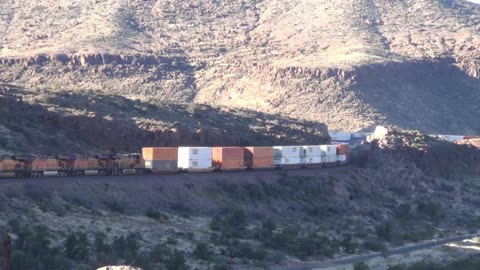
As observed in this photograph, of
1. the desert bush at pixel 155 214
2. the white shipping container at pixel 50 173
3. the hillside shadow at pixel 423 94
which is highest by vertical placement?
the hillside shadow at pixel 423 94

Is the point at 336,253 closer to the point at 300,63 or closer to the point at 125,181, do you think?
the point at 125,181

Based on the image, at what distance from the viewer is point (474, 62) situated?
13275 cm

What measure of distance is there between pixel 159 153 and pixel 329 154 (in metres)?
19.5

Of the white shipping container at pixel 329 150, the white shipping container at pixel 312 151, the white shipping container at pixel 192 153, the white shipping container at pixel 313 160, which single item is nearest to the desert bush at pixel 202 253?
the white shipping container at pixel 192 153

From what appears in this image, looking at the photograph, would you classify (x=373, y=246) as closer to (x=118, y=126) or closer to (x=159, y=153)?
(x=159, y=153)

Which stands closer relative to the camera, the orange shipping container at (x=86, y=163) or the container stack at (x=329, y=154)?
the orange shipping container at (x=86, y=163)

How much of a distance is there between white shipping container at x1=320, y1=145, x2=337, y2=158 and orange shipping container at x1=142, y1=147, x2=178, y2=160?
17090mm

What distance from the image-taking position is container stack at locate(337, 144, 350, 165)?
76062 millimetres

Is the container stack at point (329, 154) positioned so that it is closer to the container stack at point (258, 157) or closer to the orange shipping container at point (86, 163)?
the container stack at point (258, 157)

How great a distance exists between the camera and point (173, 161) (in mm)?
59594

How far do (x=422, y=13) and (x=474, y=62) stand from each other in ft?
66.3

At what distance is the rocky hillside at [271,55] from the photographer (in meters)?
114

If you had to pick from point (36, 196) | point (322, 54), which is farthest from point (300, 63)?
point (36, 196)

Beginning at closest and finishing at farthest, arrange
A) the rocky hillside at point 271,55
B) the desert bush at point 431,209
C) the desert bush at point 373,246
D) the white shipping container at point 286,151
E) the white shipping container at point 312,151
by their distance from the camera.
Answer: the desert bush at point 373,246 → the desert bush at point 431,209 → the white shipping container at point 286,151 → the white shipping container at point 312,151 → the rocky hillside at point 271,55
